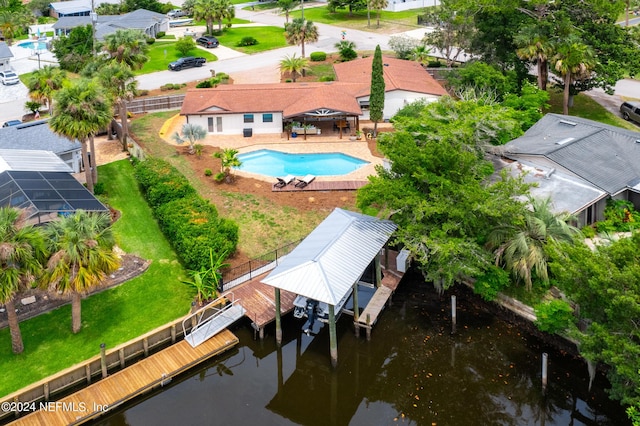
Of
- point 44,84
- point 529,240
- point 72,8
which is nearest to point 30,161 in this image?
point 44,84

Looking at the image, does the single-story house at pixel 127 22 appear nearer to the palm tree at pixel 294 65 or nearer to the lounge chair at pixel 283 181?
the palm tree at pixel 294 65

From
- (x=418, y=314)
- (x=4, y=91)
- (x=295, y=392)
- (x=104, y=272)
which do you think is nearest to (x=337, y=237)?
(x=418, y=314)

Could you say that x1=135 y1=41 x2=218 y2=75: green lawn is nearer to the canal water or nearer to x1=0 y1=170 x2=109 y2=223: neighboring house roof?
x1=0 y1=170 x2=109 y2=223: neighboring house roof

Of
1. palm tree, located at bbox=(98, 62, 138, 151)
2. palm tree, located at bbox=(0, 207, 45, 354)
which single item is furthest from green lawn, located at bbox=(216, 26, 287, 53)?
palm tree, located at bbox=(0, 207, 45, 354)

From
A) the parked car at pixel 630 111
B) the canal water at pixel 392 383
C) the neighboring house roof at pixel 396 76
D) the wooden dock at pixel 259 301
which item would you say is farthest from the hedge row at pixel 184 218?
the parked car at pixel 630 111

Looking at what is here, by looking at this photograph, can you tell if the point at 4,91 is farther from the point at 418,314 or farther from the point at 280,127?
the point at 418,314
